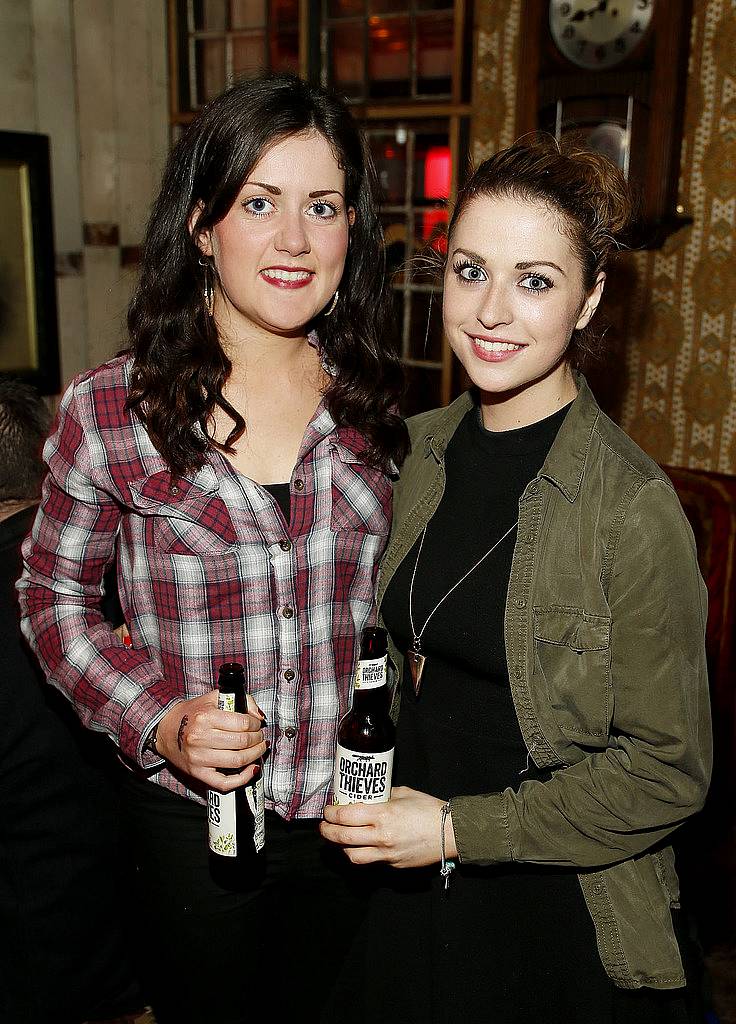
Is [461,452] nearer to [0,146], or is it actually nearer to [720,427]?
[720,427]

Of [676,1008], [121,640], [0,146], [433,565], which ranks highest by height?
[0,146]

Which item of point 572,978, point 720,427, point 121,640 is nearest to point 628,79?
point 720,427

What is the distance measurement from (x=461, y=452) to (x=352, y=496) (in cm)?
20

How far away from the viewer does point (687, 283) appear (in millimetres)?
3900

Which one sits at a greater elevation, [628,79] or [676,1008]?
[628,79]

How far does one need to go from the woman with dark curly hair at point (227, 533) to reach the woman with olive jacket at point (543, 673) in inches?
6.5

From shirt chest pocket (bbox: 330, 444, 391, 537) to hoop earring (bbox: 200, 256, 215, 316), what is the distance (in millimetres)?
324

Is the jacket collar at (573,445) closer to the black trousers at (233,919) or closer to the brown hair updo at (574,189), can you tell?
the brown hair updo at (574,189)

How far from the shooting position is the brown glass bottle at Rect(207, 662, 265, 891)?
1.40 meters

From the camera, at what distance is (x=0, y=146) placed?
178 inches

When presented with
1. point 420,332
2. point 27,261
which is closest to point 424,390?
point 420,332

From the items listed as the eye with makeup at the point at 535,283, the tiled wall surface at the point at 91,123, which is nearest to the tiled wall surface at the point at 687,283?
the tiled wall surface at the point at 91,123

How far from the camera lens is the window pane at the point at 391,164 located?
4.70 meters

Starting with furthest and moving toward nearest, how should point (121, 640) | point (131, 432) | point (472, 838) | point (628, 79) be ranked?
point (628, 79), point (121, 640), point (131, 432), point (472, 838)
